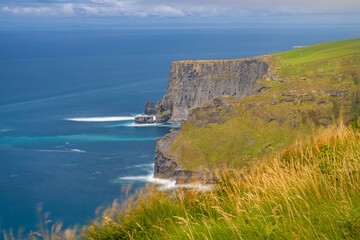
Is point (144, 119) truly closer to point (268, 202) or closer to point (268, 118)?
point (268, 118)

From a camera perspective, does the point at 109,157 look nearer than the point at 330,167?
No

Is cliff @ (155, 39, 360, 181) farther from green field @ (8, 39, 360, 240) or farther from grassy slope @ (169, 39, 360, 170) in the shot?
green field @ (8, 39, 360, 240)

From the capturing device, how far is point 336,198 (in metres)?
6.11

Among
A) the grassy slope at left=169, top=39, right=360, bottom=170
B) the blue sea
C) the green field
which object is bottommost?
the blue sea

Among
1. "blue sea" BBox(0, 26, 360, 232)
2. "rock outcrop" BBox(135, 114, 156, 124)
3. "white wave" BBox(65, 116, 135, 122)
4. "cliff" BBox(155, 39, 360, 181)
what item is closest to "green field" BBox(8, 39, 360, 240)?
"blue sea" BBox(0, 26, 360, 232)

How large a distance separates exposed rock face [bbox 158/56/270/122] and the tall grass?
125 m

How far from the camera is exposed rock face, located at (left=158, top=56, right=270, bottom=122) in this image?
136125 millimetres

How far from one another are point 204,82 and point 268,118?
6772 centimetres

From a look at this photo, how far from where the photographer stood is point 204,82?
144 meters

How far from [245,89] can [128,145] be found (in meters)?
49.5

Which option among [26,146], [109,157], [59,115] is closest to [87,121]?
[59,115]

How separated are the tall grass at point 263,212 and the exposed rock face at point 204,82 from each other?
12483 centimetres

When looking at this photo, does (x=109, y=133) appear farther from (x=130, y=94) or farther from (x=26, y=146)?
(x=130, y=94)

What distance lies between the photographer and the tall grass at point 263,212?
5102 mm
